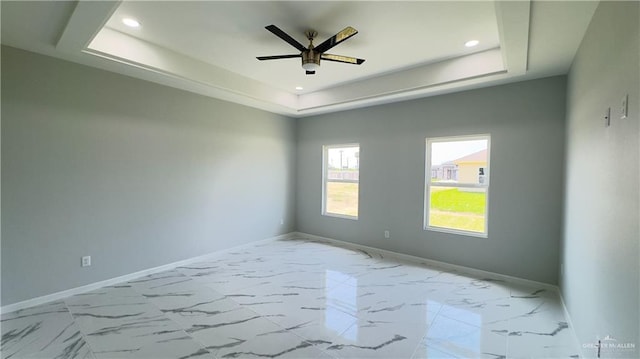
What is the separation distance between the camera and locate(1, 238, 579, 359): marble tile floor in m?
2.22

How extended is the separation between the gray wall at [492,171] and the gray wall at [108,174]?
210 centimetres

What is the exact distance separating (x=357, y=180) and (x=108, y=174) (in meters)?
3.82

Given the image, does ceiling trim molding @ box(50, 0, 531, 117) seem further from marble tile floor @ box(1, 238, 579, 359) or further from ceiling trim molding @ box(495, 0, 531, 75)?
marble tile floor @ box(1, 238, 579, 359)

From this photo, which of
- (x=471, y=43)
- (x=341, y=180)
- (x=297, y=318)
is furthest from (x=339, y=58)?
(x=341, y=180)

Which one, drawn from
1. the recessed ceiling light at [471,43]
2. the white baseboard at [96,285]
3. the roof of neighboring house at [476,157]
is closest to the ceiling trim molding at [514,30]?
the recessed ceiling light at [471,43]

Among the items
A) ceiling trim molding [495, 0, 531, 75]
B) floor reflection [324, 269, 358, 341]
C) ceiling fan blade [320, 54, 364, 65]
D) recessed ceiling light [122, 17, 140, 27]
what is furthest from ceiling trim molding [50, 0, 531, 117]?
floor reflection [324, 269, 358, 341]

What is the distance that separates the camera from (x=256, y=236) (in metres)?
5.27

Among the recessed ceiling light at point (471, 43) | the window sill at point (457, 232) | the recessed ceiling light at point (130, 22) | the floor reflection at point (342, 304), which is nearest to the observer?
the floor reflection at point (342, 304)

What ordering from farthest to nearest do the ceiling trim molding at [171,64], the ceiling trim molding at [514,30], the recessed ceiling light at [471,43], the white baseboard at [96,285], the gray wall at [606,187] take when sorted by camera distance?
the recessed ceiling light at [471,43], the ceiling trim molding at [171,64], the white baseboard at [96,285], the ceiling trim molding at [514,30], the gray wall at [606,187]

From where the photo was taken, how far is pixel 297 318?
2.70 m

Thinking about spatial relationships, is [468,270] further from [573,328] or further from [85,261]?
[85,261]

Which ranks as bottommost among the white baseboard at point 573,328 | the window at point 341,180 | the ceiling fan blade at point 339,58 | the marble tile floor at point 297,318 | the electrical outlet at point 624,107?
the marble tile floor at point 297,318

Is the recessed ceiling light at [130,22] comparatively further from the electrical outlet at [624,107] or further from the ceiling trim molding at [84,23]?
the electrical outlet at [624,107]

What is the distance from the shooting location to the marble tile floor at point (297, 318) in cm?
Answer: 222
